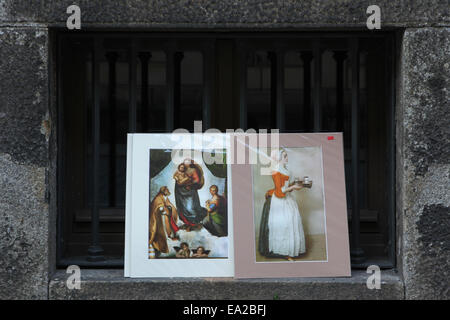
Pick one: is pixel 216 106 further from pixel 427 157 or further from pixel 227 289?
pixel 427 157

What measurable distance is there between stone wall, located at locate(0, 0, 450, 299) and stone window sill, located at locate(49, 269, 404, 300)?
0.05 meters

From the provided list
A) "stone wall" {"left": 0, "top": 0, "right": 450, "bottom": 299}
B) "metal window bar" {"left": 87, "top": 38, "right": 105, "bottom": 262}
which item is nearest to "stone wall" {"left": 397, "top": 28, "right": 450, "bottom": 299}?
"stone wall" {"left": 0, "top": 0, "right": 450, "bottom": 299}

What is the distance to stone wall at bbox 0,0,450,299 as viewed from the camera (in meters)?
3.17

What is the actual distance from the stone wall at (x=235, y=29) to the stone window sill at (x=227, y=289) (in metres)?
0.05

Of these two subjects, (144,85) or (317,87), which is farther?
(144,85)

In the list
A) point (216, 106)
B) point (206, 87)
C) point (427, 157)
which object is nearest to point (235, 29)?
point (206, 87)

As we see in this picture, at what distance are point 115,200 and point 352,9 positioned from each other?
2.72 metres

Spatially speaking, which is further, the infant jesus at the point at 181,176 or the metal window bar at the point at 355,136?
the metal window bar at the point at 355,136

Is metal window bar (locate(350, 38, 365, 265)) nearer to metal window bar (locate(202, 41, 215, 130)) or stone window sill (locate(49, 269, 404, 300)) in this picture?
stone window sill (locate(49, 269, 404, 300))

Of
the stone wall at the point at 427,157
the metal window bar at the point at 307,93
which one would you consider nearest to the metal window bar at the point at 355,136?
the stone wall at the point at 427,157

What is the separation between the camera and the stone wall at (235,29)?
317cm

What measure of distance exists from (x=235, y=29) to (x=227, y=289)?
1.51m

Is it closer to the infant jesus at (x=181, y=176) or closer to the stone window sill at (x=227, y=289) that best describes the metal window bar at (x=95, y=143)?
the stone window sill at (x=227, y=289)

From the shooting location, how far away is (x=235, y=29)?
3234 mm
